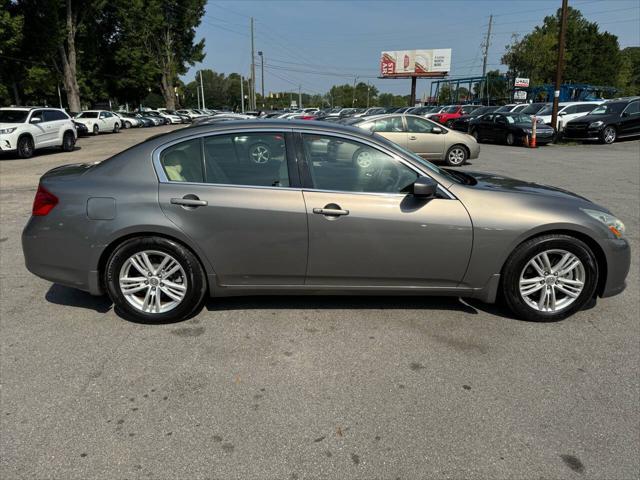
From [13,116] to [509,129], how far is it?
19988mm

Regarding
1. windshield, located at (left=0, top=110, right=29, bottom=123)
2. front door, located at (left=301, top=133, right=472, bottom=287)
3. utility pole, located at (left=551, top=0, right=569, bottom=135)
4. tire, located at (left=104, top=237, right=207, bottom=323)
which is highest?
utility pole, located at (left=551, top=0, right=569, bottom=135)

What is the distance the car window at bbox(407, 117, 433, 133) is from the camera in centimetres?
1353

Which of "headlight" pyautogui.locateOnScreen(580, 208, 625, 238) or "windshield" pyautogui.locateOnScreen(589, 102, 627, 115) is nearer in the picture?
"headlight" pyautogui.locateOnScreen(580, 208, 625, 238)

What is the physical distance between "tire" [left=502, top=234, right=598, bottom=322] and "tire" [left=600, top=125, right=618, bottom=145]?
2146cm

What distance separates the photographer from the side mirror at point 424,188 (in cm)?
349

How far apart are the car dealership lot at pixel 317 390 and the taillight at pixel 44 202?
2.84ft

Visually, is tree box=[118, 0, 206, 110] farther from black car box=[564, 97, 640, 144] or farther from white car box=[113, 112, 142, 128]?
black car box=[564, 97, 640, 144]

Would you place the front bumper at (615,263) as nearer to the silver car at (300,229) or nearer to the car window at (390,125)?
the silver car at (300,229)

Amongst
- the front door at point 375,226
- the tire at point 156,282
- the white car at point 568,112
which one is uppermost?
the white car at point 568,112

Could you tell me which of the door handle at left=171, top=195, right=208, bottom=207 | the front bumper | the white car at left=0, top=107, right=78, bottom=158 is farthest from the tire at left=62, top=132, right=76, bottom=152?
the front bumper

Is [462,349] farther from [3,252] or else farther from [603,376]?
[3,252]

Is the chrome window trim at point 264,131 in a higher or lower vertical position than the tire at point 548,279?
higher

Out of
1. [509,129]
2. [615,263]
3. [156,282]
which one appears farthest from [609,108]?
[156,282]

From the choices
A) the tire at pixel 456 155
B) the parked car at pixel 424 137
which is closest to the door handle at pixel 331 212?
the parked car at pixel 424 137
